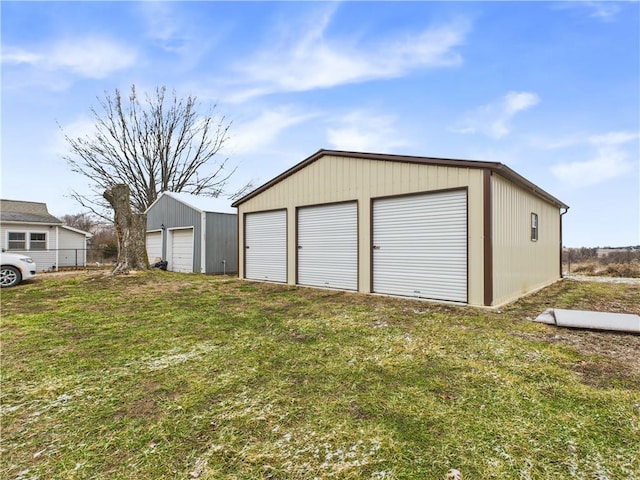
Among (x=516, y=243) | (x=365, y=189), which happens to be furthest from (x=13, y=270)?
(x=516, y=243)

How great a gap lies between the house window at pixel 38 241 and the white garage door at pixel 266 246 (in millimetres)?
13580

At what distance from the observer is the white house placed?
16.1 meters

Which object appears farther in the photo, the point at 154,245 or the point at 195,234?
the point at 154,245

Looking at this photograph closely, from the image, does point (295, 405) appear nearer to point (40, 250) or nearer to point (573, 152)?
point (573, 152)

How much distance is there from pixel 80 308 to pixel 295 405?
638 cm

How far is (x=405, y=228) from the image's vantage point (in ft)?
24.8

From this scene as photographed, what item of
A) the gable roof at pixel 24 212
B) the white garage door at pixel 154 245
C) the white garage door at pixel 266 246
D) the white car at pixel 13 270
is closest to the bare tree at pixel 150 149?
the gable roof at pixel 24 212

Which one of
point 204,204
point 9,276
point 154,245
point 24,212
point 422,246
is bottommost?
point 9,276

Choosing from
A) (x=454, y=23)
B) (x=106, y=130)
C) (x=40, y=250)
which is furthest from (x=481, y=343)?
(x=106, y=130)

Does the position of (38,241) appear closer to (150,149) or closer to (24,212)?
(24,212)

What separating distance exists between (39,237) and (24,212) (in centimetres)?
245

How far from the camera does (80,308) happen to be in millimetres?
6602

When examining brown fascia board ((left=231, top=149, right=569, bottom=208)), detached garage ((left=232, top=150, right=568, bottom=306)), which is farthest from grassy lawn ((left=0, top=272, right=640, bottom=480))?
brown fascia board ((left=231, top=149, right=569, bottom=208))

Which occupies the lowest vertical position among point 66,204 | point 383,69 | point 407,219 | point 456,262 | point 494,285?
point 494,285
